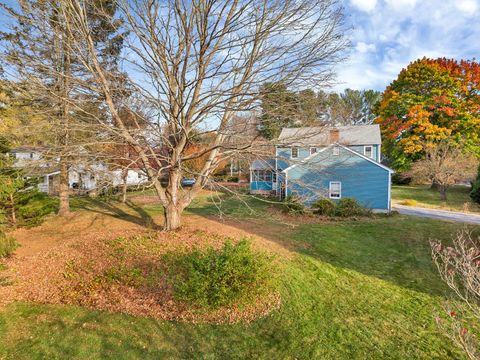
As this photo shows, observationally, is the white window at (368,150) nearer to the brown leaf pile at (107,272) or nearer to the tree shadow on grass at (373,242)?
the tree shadow on grass at (373,242)

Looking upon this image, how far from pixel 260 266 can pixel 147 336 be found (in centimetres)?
272

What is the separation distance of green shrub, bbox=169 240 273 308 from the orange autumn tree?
26097mm

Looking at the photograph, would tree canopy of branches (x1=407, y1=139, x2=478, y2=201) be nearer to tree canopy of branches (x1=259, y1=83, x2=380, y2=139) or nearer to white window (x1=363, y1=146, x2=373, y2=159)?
white window (x1=363, y1=146, x2=373, y2=159)

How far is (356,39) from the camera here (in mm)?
8539

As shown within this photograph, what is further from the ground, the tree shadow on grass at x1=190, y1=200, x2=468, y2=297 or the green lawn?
the green lawn

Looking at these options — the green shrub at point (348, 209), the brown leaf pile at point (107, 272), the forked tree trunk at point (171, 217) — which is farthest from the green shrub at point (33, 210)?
the green shrub at point (348, 209)

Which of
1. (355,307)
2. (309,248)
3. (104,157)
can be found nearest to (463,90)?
(309,248)

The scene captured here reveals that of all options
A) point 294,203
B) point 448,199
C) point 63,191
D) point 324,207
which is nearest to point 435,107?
point 448,199

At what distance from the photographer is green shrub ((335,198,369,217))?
16066 mm

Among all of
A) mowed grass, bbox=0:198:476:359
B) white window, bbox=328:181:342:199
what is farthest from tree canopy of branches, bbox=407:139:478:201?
mowed grass, bbox=0:198:476:359

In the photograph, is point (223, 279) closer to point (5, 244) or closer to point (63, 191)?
point (5, 244)

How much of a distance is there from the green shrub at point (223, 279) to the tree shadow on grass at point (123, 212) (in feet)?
17.2

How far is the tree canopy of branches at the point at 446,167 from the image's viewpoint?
22.0 metres

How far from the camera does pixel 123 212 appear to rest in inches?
607
